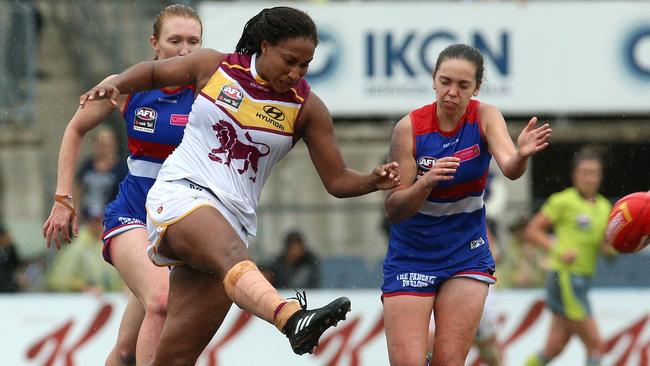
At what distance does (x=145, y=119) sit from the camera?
6.93 metres

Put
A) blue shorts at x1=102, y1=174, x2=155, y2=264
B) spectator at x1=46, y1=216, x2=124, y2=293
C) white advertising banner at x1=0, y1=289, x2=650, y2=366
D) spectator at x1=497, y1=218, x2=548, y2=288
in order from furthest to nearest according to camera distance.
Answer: spectator at x1=497, y1=218, x2=548, y2=288
spectator at x1=46, y1=216, x2=124, y2=293
white advertising banner at x1=0, y1=289, x2=650, y2=366
blue shorts at x1=102, y1=174, x2=155, y2=264

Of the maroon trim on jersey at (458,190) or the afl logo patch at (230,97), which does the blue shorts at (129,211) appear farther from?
the maroon trim on jersey at (458,190)

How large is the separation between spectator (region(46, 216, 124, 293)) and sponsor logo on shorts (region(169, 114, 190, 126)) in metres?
4.73

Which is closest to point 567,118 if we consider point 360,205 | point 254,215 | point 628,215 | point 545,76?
point 545,76

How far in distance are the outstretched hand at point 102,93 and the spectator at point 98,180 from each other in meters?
5.00

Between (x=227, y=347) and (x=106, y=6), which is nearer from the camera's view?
(x=227, y=347)

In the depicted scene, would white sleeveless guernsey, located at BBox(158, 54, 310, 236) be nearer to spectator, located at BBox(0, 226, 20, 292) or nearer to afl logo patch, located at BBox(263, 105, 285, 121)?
afl logo patch, located at BBox(263, 105, 285, 121)

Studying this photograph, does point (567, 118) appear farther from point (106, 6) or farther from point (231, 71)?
point (231, 71)

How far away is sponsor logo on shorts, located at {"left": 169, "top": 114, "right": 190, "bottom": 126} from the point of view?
22.6 feet

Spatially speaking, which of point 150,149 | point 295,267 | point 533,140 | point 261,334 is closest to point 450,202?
point 533,140

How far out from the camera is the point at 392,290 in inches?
271

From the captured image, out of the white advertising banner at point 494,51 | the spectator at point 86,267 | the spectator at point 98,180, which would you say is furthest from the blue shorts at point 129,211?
the white advertising banner at point 494,51

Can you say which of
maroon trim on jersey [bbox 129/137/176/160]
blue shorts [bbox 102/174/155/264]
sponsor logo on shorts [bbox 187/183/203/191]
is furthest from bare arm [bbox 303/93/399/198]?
blue shorts [bbox 102/174/155/264]

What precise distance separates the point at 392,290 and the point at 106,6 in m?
8.38
